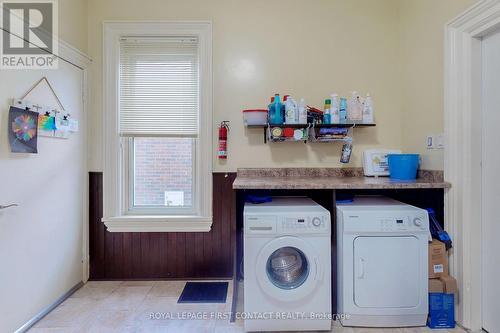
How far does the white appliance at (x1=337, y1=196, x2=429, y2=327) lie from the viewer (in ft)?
5.74

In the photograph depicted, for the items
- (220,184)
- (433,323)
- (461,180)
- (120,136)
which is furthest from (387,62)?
(120,136)

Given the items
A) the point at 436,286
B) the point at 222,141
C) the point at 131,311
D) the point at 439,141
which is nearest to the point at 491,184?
the point at 439,141

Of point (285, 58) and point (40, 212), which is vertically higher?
point (285, 58)

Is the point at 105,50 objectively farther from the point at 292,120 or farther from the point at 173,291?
the point at 173,291

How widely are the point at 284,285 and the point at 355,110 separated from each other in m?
1.60

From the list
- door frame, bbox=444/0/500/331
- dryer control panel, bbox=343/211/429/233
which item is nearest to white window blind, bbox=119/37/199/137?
dryer control panel, bbox=343/211/429/233

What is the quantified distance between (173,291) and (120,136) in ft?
4.96

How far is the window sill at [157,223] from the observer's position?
2471 millimetres

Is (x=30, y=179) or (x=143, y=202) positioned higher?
(x=30, y=179)

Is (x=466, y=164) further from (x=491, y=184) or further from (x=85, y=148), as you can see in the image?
(x=85, y=148)

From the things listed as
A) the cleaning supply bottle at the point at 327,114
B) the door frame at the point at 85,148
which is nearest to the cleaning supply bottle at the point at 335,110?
the cleaning supply bottle at the point at 327,114

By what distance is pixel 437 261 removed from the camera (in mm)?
1843

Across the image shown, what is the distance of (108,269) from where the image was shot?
2521 millimetres

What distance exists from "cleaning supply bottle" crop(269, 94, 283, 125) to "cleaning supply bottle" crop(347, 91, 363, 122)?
63cm
